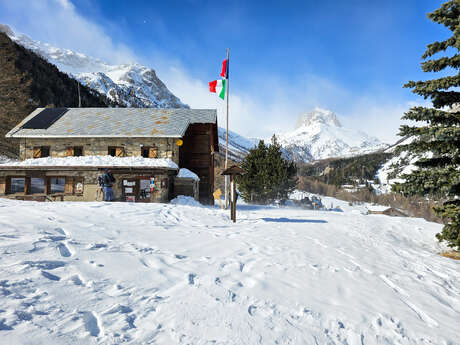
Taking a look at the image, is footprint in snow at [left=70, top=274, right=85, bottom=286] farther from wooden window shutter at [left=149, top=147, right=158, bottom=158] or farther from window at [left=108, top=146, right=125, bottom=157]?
window at [left=108, top=146, right=125, bottom=157]

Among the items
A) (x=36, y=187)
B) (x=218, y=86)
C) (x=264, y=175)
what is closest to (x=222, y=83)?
(x=218, y=86)

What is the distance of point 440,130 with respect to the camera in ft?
23.3

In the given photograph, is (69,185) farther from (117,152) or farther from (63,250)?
(63,250)

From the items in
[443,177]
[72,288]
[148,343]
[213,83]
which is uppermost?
[213,83]

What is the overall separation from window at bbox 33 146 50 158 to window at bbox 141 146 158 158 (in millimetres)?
7565

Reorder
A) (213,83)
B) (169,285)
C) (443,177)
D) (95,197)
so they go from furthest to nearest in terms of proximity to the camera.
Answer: (213,83), (95,197), (443,177), (169,285)

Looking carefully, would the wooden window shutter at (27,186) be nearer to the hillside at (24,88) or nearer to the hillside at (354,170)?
the hillside at (24,88)

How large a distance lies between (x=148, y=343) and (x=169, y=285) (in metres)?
1.19

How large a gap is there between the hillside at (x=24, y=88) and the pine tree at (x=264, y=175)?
2626cm

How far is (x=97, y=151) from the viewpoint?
18.9m

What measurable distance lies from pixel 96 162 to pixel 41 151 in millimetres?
5749

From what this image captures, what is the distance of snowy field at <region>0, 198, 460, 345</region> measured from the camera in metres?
2.49

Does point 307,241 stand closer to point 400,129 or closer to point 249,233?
point 249,233

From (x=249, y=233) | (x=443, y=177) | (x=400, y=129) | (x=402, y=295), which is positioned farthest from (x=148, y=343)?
(x=400, y=129)
